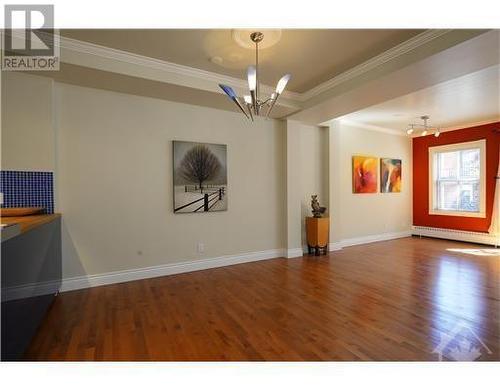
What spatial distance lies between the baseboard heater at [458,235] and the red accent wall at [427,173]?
0.10 metres

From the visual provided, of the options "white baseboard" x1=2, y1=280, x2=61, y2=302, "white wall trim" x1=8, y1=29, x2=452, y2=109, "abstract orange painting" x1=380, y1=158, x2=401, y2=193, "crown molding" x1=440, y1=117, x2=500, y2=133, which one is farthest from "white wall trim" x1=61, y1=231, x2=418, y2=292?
"crown molding" x1=440, y1=117, x2=500, y2=133

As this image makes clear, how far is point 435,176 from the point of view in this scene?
6.31 m

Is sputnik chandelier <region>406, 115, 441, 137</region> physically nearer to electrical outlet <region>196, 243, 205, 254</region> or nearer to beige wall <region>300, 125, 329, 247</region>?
beige wall <region>300, 125, 329, 247</region>

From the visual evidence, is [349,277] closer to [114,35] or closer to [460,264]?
[460,264]

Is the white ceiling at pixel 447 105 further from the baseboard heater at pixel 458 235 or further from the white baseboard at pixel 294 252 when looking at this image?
the white baseboard at pixel 294 252

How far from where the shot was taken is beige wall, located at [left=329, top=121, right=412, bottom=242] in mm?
5227

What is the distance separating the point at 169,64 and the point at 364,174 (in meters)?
4.68

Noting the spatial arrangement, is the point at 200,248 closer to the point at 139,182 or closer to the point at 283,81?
the point at 139,182

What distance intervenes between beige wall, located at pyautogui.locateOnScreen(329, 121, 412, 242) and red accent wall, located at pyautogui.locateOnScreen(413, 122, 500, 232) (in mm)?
182

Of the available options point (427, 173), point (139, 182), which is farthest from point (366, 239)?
point (139, 182)

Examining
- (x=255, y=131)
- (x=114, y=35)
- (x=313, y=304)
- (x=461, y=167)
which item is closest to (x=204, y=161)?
(x=255, y=131)

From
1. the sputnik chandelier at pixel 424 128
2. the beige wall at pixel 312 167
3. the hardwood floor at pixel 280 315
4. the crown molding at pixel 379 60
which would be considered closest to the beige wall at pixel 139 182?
the hardwood floor at pixel 280 315

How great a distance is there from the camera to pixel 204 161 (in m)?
3.89

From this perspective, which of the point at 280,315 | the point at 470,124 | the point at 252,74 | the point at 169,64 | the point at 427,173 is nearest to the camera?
the point at 252,74
